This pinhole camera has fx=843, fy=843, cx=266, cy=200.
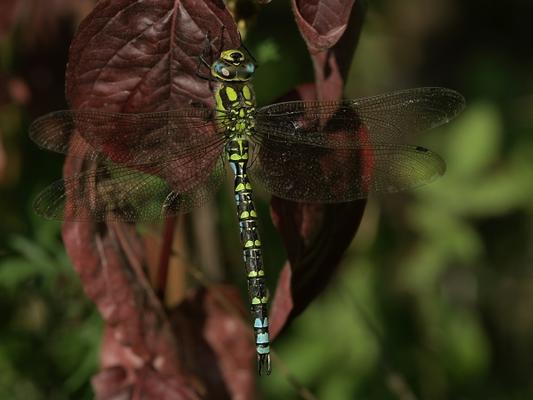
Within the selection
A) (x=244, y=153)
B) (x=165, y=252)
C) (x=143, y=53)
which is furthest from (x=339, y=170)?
(x=143, y=53)

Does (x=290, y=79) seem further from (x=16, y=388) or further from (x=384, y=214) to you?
(x=16, y=388)

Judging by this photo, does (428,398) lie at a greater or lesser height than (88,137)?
lesser

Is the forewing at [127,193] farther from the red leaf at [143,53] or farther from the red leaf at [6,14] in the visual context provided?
the red leaf at [6,14]

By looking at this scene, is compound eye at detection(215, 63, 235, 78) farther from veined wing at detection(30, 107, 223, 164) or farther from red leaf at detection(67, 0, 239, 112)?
red leaf at detection(67, 0, 239, 112)

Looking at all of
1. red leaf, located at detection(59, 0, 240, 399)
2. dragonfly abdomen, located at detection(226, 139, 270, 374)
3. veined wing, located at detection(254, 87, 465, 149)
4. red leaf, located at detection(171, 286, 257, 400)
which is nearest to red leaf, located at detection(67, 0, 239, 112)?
red leaf, located at detection(59, 0, 240, 399)

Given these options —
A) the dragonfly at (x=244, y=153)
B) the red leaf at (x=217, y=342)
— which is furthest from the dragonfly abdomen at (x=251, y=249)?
the red leaf at (x=217, y=342)

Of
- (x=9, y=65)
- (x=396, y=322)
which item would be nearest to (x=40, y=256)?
(x=9, y=65)
